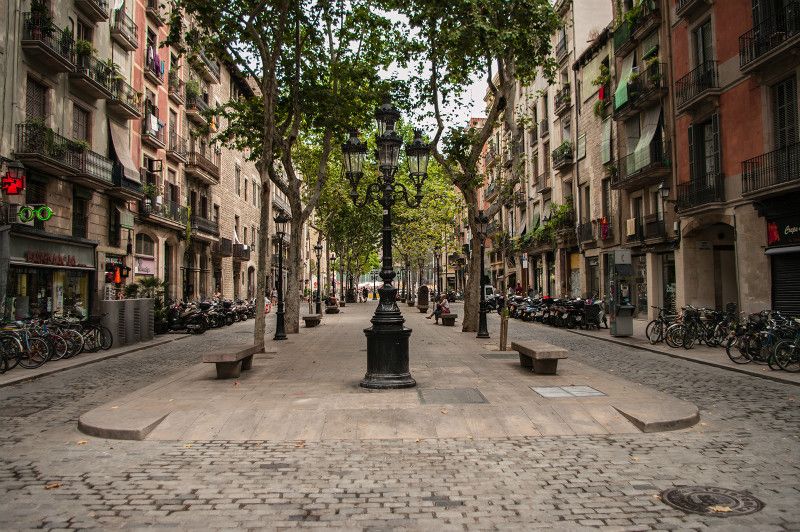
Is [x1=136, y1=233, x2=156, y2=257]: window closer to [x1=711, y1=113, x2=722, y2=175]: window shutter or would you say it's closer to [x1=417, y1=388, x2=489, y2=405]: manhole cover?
[x1=417, y1=388, x2=489, y2=405]: manhole cover

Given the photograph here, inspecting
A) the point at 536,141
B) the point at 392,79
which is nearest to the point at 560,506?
the point at 392,79

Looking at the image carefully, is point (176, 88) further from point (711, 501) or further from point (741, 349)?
point (711, 501)

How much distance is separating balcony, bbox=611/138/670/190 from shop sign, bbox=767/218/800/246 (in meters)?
6.59

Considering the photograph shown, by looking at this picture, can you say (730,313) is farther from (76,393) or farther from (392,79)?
(76,393)

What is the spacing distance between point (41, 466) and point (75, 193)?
59.4ft

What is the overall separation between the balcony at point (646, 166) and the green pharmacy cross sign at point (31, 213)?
793 inches

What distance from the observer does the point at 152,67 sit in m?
27.3

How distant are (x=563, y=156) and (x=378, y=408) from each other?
28235 mm

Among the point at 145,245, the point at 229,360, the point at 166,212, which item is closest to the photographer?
the point at 229,360

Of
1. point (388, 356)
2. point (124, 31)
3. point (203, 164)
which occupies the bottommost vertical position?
point (388, 356)

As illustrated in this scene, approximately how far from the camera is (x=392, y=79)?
1966 centimetres

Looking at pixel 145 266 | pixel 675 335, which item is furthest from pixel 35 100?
pixel 675 335

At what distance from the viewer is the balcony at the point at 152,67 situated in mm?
26909

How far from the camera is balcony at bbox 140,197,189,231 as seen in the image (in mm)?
26223
